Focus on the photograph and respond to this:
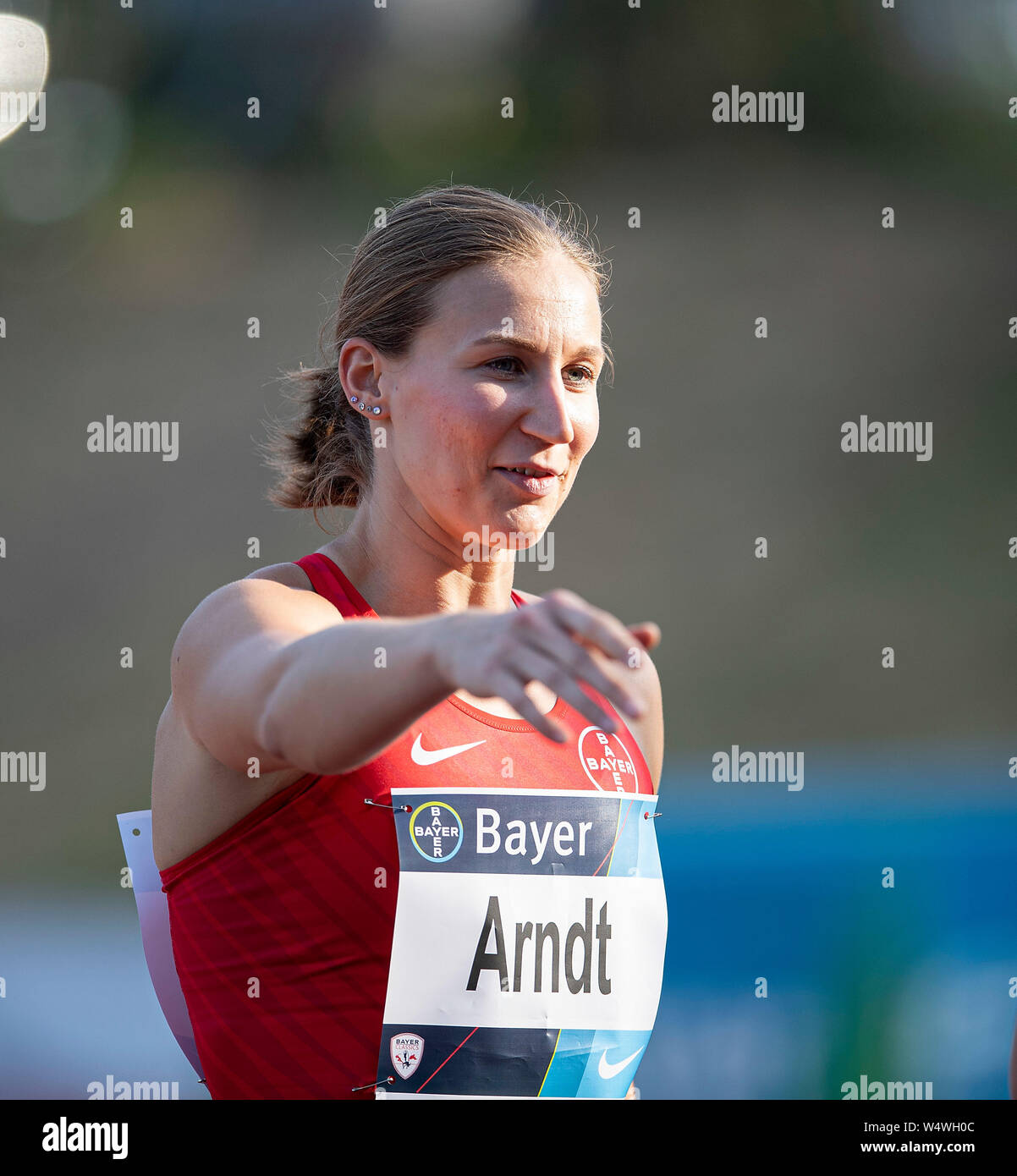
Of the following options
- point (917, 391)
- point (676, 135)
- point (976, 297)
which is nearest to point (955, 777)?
point (917, 391)

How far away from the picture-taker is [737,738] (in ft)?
22.6

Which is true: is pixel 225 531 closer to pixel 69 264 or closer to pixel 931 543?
pixel 69 264

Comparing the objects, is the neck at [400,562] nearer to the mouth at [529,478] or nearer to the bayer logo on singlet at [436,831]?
the mouth at [529,478]

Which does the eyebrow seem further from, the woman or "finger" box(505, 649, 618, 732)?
"finger" box(505, 649, 618, 732)

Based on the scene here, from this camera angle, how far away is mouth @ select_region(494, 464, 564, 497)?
144 cm

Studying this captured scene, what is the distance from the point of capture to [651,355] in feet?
23.5

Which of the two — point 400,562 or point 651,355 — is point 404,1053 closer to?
point 400,562

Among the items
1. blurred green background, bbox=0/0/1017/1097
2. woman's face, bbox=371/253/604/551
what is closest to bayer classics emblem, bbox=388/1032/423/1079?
woman's face, bbox=371/253/604/551

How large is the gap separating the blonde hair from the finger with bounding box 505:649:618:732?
0.77m

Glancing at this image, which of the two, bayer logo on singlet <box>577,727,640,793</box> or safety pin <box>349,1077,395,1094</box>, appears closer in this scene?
safety pin <box>349,1077,395,1094</box>

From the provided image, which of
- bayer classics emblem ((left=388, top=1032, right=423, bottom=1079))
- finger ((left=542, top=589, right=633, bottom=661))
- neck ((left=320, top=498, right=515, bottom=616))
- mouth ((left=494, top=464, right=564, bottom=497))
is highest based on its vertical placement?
mouth ((left=494, top=464, right=564, bottom=497))

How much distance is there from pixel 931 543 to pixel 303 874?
268 inches

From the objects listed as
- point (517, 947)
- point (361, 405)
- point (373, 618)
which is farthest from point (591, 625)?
point (361, 405)

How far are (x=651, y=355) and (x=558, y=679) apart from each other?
6597 mm
